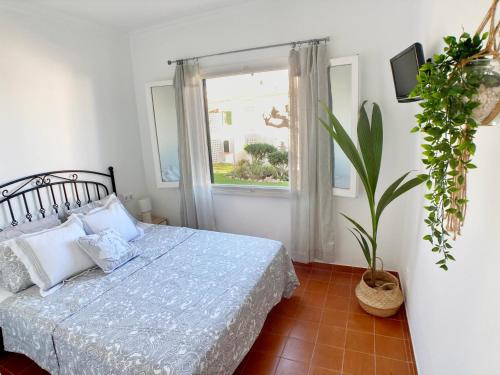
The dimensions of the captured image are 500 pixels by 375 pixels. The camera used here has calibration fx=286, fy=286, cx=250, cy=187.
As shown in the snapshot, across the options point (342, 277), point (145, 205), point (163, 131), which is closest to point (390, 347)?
point (342, 277)

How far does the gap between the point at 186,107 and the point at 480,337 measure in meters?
3.22

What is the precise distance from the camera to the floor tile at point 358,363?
1.90 meters

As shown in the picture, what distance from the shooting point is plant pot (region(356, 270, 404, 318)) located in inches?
91.3

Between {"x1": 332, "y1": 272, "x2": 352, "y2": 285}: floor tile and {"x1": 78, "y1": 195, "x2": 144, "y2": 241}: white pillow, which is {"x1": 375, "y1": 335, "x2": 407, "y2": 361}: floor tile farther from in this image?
{"x1": 78, "y1": 195, "x2": 144, "y2": 241}: white pillow

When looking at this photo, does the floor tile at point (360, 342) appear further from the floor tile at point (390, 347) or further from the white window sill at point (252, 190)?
the white window sill at point (252, 190)

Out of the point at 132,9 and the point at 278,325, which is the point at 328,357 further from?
the point at 132,9

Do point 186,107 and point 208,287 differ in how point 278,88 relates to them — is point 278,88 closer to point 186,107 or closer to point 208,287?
point 186,107

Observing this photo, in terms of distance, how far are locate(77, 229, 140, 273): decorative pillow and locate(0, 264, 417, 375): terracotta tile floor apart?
82 cm

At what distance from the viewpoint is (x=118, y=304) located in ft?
6.15

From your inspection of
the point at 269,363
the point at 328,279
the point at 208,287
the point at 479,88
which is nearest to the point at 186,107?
the point at 208,287

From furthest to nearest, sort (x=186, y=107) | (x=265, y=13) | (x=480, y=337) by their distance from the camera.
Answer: (x=186, y=107) < (x=265, y=13) < (x=480, y=337)

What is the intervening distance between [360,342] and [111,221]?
2.38 m

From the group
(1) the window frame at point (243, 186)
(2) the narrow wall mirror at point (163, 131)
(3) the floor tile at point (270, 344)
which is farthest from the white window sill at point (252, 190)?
(3) the floor tile at point (270, 344)

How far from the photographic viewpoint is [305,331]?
7.50ft
